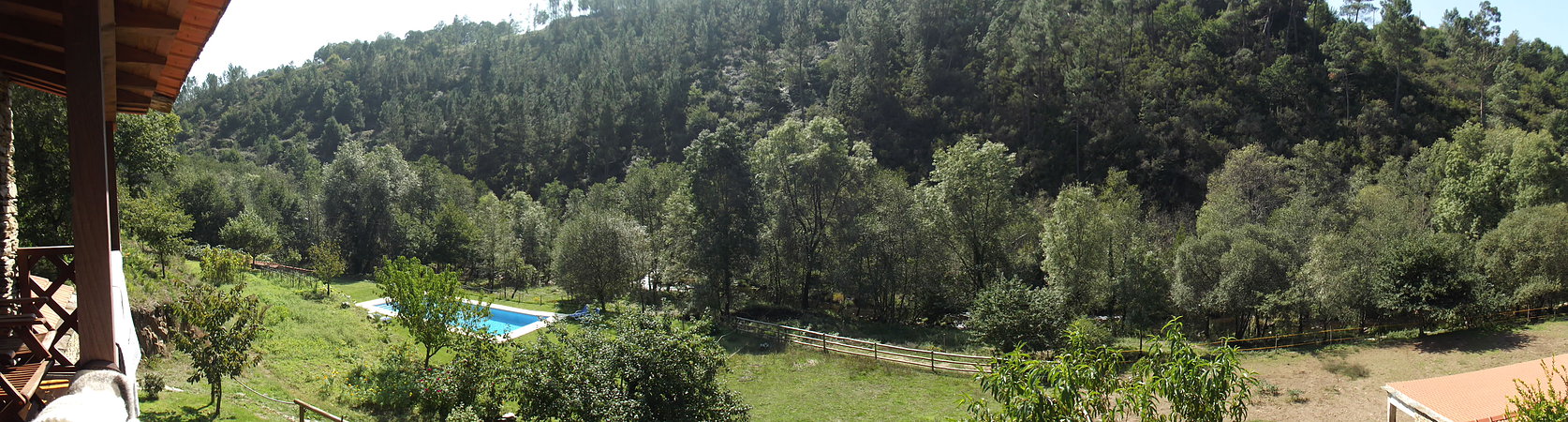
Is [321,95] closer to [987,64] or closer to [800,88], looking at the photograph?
[800,88]

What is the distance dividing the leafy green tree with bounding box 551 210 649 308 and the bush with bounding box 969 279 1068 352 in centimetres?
1502

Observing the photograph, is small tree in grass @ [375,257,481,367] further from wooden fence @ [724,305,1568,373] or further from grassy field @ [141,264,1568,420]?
wooden fence @ [724,305,1568,373]

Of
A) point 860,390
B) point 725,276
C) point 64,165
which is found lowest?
point 860,390

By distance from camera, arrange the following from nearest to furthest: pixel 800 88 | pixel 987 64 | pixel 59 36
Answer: pixel 59 36 → pixel 987 64 → pixel 800 88

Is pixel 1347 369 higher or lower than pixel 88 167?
lower

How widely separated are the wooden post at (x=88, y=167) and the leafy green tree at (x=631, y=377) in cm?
794

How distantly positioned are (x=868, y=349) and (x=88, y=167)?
22.0 meters

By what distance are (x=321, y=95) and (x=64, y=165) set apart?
328 ft

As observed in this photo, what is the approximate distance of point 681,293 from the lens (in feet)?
105

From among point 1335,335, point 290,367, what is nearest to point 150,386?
point 290,367

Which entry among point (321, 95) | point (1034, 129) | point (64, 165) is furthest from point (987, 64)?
point (321, 95)

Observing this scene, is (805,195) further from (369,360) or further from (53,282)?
(53,282)

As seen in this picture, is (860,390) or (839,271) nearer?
(860,390)

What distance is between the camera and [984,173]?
101ft
